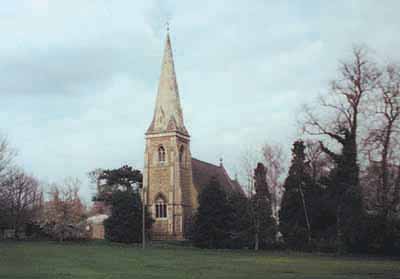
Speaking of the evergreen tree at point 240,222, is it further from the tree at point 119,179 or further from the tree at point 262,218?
the tree at point 119,179

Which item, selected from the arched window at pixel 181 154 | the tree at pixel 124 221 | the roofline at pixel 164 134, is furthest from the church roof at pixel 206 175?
the tree at pixel 124 221

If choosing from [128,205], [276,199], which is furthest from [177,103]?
[276,199]

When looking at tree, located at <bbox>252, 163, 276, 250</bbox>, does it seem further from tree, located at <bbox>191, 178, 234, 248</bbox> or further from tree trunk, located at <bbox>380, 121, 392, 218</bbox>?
tree trunk, located at <bbox>380, 121, 392, 218</bbox>

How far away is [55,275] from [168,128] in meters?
60.0

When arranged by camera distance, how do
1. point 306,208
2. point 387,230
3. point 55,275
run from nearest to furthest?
1. point 55,275
2. point 387,230
3. point 306,208

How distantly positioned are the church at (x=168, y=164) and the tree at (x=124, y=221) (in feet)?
36.2

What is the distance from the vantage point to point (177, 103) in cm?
8275

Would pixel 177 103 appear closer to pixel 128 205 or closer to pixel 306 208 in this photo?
pixel 128 205

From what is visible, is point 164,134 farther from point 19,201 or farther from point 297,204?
point 297,204

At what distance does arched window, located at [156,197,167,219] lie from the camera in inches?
3125

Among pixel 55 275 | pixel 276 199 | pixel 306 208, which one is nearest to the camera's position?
pixel 55 275

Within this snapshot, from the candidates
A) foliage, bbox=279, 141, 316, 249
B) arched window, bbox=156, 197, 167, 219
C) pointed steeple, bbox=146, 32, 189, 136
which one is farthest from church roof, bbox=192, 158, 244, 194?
foliage, bbox=279, 141, 316, 249

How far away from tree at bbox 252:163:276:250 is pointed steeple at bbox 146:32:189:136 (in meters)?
27.8

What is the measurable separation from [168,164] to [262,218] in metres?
28.8
